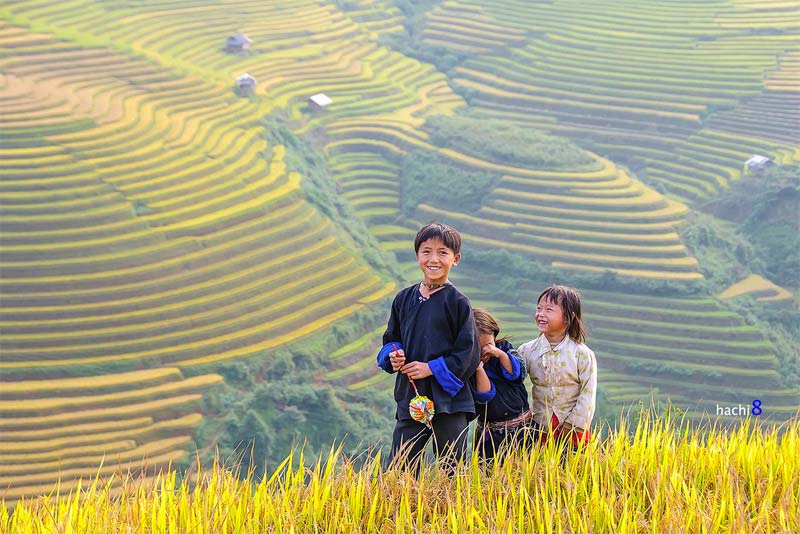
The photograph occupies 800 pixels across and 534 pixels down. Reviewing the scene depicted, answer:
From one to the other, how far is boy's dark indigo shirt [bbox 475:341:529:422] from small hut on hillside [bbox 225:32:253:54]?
26655mm

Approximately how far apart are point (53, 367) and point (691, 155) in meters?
18.2

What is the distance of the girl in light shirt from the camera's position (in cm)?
283

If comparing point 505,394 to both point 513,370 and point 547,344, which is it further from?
point 547,344

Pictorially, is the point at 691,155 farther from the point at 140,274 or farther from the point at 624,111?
the point at 140,274

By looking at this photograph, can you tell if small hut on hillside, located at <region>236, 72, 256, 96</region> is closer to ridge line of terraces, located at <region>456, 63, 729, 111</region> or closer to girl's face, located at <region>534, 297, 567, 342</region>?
ridge line of terraces, located at <region>456, 63, 729, 111</region>

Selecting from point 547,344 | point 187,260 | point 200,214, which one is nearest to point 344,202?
point 200,214

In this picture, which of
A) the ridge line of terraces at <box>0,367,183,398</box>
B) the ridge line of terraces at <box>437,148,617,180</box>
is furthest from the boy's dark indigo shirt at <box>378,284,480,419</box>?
the ridge line of terraces at <box>437,148,617,180</box>

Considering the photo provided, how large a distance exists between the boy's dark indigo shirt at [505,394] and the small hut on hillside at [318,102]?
81.3ft

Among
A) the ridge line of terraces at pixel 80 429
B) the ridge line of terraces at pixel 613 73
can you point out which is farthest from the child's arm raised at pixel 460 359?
the ridge line of terraces at pixel 613 73

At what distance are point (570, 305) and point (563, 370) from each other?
0.19m

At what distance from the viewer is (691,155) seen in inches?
1053

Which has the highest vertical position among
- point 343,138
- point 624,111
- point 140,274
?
point 624,111

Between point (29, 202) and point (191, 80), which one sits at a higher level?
point (191, 80)

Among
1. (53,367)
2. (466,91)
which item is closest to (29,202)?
(53,367)
